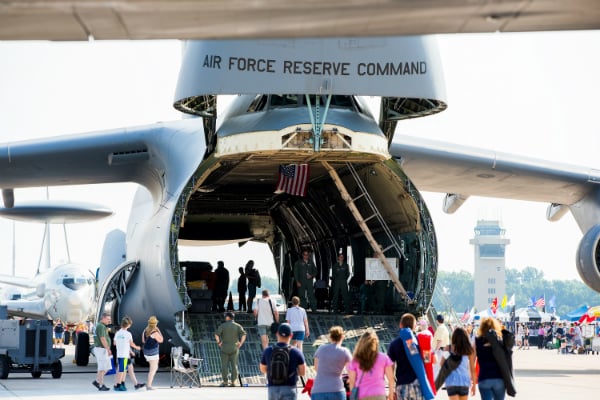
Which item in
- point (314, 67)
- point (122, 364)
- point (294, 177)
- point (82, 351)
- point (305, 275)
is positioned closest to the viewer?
point (314, 67)

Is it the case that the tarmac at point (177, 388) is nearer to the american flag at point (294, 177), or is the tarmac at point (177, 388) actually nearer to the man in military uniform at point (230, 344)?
the man in military uniform at point (230, 344)

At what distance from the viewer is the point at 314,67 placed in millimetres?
13820

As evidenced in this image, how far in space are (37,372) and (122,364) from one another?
303 centimetres

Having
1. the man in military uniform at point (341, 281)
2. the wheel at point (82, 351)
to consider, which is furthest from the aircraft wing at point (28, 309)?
the man in military uniform at point (341, 281)

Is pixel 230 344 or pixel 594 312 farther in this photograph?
pixel 594 312

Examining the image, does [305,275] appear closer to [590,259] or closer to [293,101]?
[590,259]

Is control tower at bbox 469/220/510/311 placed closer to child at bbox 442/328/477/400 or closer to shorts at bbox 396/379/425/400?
child at bbox 442/328/477/400

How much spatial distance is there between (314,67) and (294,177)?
491 centimetres

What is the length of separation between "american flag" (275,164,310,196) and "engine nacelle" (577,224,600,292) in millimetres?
5012

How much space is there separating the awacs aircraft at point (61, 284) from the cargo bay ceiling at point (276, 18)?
28644 mm

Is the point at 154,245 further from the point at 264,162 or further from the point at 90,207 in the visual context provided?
Answer: the point at 90,207

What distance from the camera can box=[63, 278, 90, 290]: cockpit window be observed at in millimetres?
39594

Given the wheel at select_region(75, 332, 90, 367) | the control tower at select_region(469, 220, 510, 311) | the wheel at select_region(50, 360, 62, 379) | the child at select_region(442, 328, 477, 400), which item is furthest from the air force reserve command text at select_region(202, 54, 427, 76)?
the control tower at select_region(469, 220, 510, 311)

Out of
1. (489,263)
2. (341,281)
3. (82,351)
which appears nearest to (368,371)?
(341,281)
